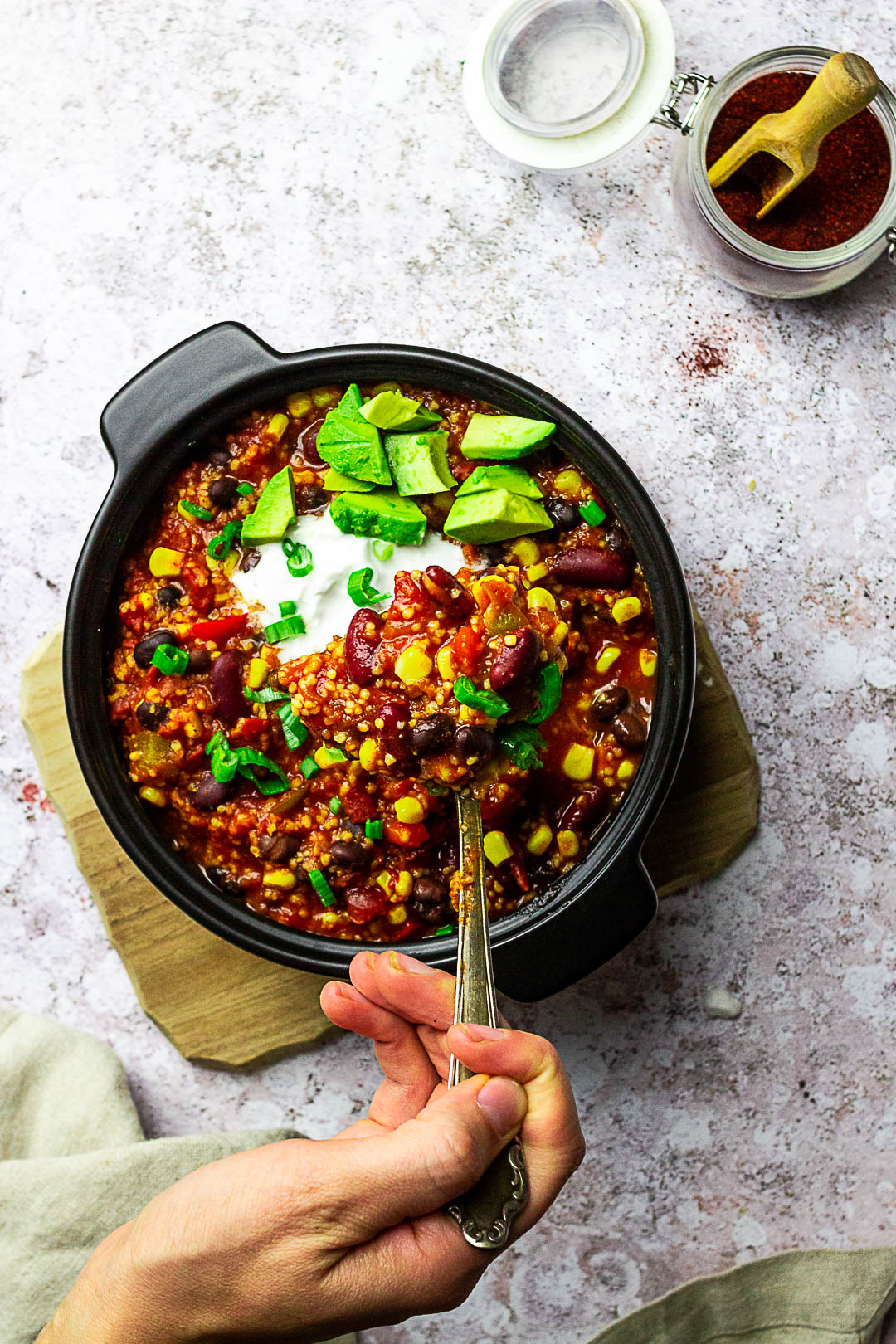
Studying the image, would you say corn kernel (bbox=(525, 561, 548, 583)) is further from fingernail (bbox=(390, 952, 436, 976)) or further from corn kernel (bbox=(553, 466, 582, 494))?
fingernail (bbox=(390, 952, 436, 976))

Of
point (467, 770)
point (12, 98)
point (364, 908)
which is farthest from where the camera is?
point (12, 98)

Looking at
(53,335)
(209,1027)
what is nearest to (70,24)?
(53,335)

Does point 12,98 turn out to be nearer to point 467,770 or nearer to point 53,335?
point 53,335

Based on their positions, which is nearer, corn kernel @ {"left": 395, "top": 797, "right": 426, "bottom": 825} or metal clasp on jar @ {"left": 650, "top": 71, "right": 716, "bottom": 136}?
corn kernel @ {"left": 395, "top": 797, "right": 426, "bottom": 825}

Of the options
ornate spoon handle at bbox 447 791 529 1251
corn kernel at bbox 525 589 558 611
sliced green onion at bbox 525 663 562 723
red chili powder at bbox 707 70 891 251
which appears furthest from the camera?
red chili powder at bbox 707 70 891 251

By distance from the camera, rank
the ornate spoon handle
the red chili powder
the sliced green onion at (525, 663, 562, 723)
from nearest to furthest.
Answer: the ornate spoon handle < the sliced green onion at (525, 663, 562, 723) < the red chili powder

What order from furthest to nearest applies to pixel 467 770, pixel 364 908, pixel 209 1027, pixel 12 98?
pixel 12 98
pixel 209 1027
pixel 364 908
pixel 467 770

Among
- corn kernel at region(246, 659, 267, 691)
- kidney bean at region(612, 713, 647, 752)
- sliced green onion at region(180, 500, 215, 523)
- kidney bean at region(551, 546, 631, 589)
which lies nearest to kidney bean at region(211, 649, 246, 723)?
corn kernel at region(246, 659, 267, 691)
